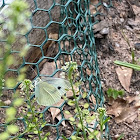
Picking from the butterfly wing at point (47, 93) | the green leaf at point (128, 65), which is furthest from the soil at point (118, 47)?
the butterfly wing at point (47, 93)

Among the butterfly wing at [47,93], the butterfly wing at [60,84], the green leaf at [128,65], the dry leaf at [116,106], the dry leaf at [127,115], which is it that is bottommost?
the dry leaf at [127,115]

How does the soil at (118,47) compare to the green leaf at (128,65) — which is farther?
the green leaf at (128,65)

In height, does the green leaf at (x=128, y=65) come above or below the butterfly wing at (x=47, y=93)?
above

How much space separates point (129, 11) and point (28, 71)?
5.00 ft

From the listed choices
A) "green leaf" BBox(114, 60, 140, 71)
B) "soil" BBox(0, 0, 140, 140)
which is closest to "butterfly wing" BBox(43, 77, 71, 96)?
"soil" BBox(0, 0, 140, 140)

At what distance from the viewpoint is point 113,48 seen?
10.3 feet

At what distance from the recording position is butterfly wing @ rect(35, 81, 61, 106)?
6.65 ft

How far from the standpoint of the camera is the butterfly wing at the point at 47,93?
203 centimetres

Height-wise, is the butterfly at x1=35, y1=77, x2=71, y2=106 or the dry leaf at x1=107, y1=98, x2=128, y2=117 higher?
the butterfly at x1=35, y1=77, x2=71, y2=106

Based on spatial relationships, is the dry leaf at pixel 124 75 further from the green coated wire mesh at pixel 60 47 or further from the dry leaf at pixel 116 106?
the green coated wire mesh at pixel 60 47

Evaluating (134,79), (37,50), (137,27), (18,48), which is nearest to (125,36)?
(137,27)

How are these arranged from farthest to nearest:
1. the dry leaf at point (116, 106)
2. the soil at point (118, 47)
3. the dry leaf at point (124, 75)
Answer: the dry leaf at point (124, 75), the dry leaf at point (116, 106), the soil at point (118, 47)

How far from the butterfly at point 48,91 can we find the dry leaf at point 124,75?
1.02 metres

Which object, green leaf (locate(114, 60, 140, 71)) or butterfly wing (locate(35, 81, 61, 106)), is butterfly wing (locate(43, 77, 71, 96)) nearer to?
butterfly wing (locate(35, 81, 61, 106))
